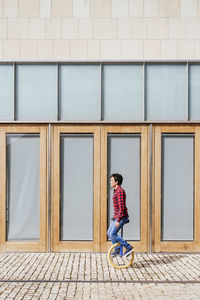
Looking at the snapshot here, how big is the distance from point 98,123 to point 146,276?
4070 millimetres

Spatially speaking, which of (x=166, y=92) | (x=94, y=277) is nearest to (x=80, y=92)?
(x=166, y=92)

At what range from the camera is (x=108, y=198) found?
1144cm

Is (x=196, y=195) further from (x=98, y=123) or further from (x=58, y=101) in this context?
(x=58, y=101)

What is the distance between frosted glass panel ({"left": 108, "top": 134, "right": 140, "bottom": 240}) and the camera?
450 inches

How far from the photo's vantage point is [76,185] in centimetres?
1149

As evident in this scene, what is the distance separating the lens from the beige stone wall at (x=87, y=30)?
37.6 ft

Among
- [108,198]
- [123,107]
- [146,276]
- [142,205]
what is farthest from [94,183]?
[146,276]

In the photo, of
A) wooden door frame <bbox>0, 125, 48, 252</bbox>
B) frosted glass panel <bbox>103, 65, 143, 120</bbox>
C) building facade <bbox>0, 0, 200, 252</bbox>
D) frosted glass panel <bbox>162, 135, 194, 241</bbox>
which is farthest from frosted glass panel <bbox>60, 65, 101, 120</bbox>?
frosted glass panel <bbox>162, 135, 194, 241</bbox>

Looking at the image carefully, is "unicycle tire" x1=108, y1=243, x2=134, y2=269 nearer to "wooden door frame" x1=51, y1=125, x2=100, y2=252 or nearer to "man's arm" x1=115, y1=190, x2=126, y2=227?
"man's arm" x1=115, y1=190, x2=126, y2=227

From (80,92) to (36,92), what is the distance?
3.54ft

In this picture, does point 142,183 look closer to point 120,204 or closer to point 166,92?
point 120,204

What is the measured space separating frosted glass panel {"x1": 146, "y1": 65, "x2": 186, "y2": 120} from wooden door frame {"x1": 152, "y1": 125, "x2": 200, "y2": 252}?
1.01ft

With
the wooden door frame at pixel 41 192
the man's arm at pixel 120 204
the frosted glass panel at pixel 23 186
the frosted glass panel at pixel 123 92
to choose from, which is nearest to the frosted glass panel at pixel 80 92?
the frosted glass panel at pixel 123 92

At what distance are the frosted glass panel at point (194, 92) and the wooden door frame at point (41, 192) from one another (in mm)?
3600
